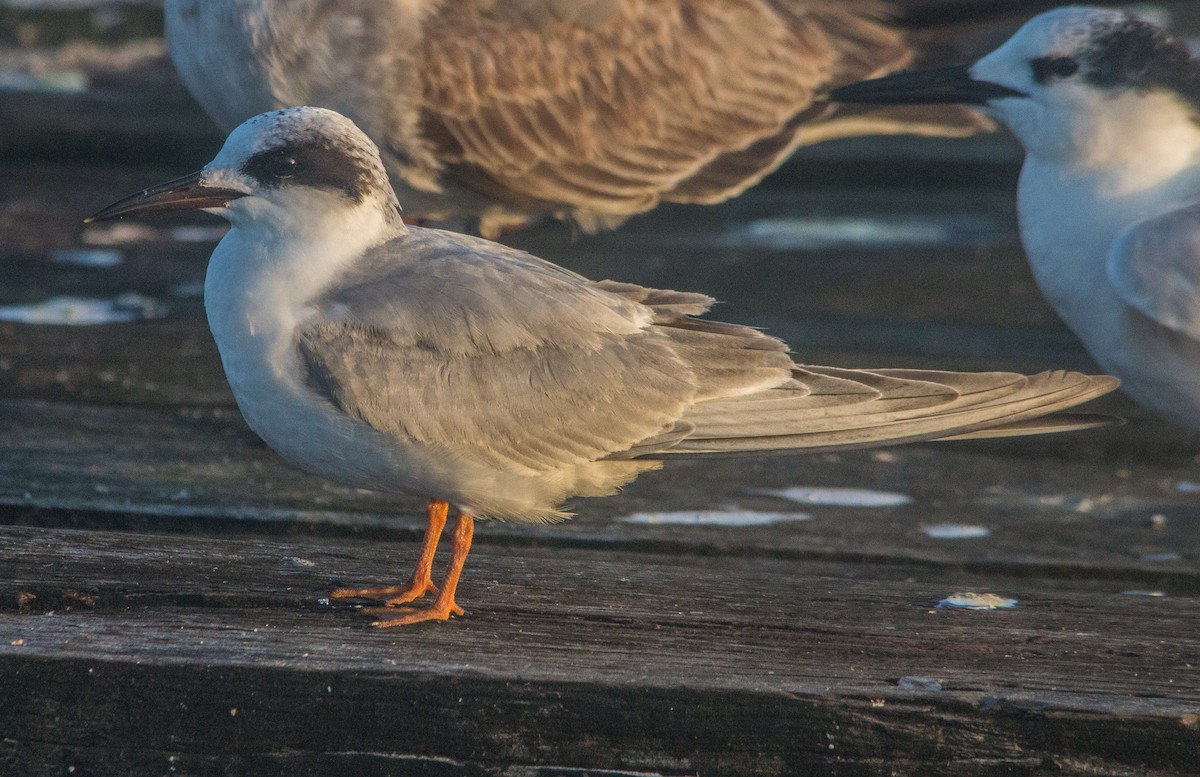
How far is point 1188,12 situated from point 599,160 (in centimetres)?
560

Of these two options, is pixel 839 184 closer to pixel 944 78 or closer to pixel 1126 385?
pixel 944 78

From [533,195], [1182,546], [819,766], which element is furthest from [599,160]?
[819,766]

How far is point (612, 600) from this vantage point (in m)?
2.50

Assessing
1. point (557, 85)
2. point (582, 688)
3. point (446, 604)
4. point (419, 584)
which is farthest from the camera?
point (557, 85)

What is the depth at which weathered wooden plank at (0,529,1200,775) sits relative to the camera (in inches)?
82.6

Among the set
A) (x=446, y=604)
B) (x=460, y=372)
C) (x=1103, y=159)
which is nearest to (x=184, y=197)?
(x=460, y=372)

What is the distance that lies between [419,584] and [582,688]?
0.53 metres

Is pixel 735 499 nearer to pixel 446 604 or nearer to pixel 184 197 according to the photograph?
pixel 446 604

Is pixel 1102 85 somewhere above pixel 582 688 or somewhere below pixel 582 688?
above

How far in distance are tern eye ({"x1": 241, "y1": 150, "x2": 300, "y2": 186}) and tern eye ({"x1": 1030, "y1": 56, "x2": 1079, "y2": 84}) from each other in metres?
1.87

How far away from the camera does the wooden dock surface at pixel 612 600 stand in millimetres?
2104

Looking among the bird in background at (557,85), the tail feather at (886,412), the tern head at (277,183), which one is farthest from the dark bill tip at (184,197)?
the bird in background at (557,85)

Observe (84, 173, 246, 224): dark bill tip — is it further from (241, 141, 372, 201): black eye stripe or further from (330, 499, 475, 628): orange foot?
(330, 499, 475, 628): orange foot

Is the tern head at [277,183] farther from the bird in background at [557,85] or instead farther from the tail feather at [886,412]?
the bird in background at [557,85]
